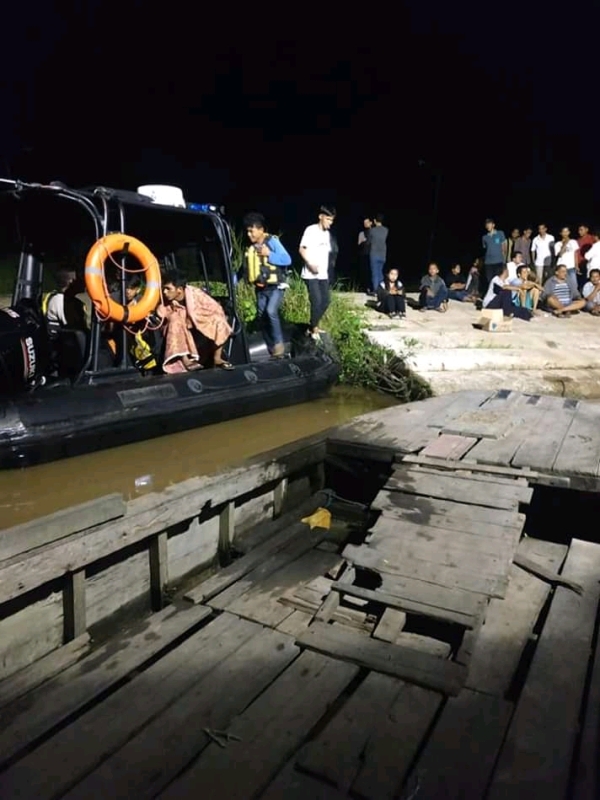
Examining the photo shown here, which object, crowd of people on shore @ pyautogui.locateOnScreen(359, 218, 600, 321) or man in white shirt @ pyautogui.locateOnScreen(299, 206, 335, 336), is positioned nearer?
man in white shirt @ pyautogui.locateOnScreen(299, 206, 335, 336)

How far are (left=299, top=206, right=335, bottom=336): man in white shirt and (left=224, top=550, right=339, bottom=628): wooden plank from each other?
481 cm

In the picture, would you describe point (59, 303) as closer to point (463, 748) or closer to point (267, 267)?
point (267, 267)

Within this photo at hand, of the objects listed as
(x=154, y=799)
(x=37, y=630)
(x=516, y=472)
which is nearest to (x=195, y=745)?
Answer: (x=154, y=799)

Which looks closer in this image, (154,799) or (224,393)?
(154,799)

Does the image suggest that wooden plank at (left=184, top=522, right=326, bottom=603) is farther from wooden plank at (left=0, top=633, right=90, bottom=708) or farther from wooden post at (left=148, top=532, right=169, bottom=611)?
wooden plank at (left=0, top=633, right=90, bottom=708)

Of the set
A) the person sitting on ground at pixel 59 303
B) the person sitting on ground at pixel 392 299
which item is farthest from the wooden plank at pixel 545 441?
the person sitting on ground at pixel 392 299

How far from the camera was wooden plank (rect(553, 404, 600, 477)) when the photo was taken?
11.9ft

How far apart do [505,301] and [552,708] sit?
9323 millimetres

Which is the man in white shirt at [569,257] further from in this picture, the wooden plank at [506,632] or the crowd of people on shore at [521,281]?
the wooden plank at [506,632]

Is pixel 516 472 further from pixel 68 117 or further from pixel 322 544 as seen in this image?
pixel 68 117

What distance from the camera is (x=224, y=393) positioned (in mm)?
5656

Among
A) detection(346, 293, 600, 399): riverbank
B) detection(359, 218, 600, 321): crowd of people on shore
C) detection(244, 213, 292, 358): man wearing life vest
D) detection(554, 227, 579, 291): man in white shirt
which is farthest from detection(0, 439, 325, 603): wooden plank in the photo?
Answer: detection(554, 227, 579, 291): man in white shirt

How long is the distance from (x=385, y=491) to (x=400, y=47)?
14189 mm

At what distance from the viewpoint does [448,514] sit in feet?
10.4
